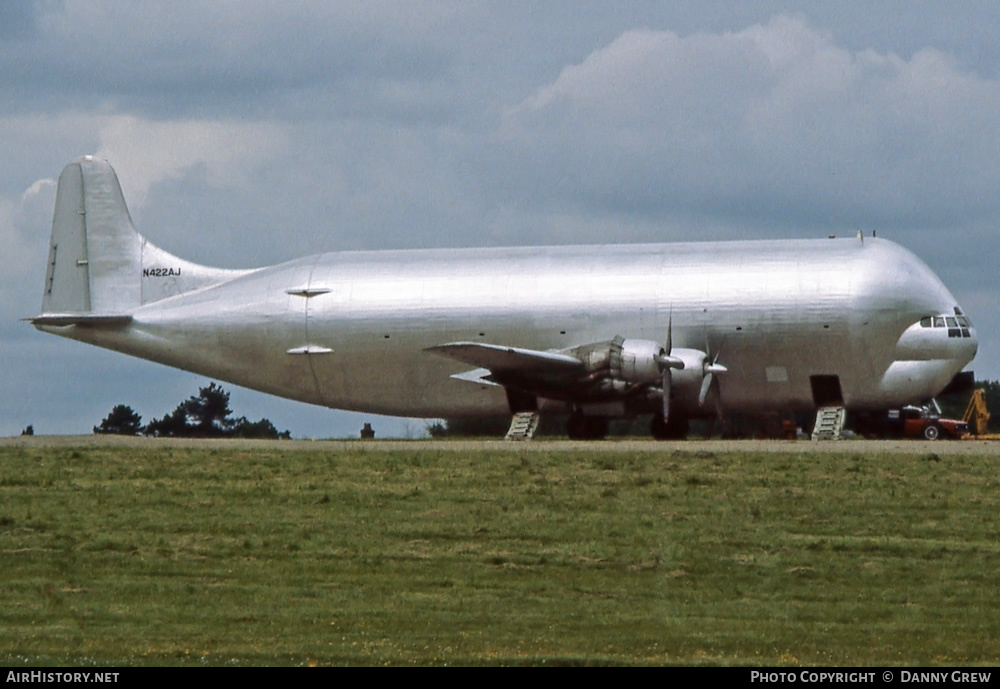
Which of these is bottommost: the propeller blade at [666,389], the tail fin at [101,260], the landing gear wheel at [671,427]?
the landing gear wheel at [671,427]

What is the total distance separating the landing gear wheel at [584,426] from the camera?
59156 millimetres

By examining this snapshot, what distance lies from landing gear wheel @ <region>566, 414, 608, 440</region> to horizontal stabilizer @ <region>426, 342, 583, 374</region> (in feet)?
10.1

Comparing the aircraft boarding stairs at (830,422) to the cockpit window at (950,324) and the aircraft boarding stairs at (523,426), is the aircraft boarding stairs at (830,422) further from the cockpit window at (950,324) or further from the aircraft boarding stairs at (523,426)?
the aircraft boarding stairs at (523,426)

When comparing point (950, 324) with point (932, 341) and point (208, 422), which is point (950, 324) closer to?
point (932, 341)

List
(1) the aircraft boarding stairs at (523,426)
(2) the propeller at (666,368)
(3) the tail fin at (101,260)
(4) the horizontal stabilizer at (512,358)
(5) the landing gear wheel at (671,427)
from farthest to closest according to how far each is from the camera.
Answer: (3) the tail fin at (101,260)
(1) the aircraft boarding stairs at (523,426)
(5) the landing gear wheel at (671,427)
(4) the horizontal stabilizer at (512,358)
(2) the propeller at (666,368)

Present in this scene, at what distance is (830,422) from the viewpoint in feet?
190

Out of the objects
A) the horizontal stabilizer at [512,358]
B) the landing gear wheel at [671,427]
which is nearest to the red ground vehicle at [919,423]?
the landing gear wheel at [671,427]

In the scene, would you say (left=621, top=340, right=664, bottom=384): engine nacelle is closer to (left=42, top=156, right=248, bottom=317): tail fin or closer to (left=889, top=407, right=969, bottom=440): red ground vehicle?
(left=42, top=156, right=248, bottom=317): tail fin

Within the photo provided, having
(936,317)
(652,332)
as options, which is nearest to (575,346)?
(652,332)

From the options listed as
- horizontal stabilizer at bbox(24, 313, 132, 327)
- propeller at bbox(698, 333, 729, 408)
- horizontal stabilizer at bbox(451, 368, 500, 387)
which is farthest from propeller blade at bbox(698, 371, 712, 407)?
horizontal stabilizer at bbox(24, 313, 132, 327)

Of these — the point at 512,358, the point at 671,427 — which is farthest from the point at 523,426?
the point at 671,427

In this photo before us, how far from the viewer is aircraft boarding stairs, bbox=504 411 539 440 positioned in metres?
59.2

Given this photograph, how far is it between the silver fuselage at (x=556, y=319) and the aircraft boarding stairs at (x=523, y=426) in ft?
3.54

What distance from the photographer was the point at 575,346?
2311 inches
